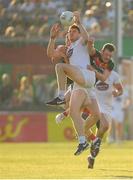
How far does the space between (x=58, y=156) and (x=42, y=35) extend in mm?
11670

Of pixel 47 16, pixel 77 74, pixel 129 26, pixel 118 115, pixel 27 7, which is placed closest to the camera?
pixel 77 74

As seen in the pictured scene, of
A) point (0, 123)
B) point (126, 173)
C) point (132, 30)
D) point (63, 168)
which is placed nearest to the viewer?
point (126, 173)

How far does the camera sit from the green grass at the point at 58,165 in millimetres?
13937

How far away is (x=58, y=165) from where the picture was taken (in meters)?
16.4

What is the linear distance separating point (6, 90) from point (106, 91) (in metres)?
12.4

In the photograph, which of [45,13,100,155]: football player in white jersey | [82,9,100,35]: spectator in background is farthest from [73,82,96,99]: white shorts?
[82,9,100,35]: spectator in background

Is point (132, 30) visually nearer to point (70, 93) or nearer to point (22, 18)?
point (22, 18)

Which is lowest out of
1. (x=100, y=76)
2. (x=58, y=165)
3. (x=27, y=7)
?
(x=27, y=7)

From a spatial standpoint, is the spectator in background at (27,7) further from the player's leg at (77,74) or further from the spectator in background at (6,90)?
the player's leg at (77,74)

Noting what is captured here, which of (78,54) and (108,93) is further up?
(78,54)

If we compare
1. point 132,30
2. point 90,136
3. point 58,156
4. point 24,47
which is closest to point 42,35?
point 24,47

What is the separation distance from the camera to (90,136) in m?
16.1

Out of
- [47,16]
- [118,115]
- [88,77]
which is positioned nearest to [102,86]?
[88,77]

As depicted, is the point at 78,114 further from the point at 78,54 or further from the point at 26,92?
the point at 26,92
